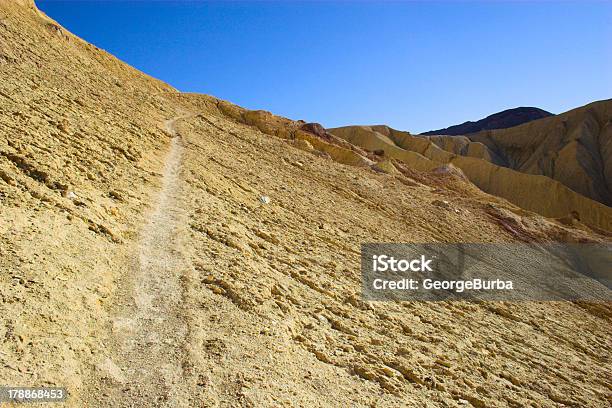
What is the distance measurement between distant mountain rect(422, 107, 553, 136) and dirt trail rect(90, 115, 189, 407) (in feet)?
A: 339

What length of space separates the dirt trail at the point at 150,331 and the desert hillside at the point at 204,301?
0.02 metres

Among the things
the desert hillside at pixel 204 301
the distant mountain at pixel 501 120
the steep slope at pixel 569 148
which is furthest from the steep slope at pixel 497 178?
the distant mountain at pixel 501 120

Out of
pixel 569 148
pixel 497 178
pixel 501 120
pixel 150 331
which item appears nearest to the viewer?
pixel 150 331

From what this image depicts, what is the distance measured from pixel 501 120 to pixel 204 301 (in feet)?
369

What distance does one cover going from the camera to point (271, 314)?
219 inches

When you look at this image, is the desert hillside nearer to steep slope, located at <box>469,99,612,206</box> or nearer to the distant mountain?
steep slope, located at <box>469,99,612,206</box>

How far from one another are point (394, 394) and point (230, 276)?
109 inches

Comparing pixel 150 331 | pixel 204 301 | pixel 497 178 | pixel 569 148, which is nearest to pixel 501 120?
pixel 569 148

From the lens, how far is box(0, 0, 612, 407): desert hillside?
13.1ft

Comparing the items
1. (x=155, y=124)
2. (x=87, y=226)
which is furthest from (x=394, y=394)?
(x=155, y=124)

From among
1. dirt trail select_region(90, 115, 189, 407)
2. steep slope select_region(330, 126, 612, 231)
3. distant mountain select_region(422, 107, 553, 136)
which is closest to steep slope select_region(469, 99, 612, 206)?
steep slope select_region(330, 126, 612, 231)

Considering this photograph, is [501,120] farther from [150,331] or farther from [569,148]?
[150,331]

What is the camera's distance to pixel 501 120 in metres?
103

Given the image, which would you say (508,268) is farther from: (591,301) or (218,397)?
(218,397)
